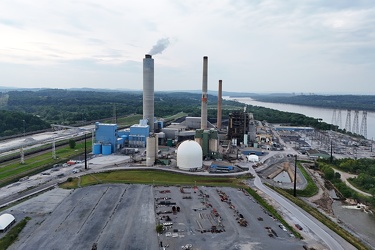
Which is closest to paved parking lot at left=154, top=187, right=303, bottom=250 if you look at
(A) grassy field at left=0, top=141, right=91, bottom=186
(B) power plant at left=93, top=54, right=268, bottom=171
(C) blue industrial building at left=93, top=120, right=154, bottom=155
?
(B) power plant at left=93, top=54, right=268, bottom=171

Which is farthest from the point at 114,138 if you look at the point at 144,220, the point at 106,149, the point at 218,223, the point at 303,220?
the point at 303,220

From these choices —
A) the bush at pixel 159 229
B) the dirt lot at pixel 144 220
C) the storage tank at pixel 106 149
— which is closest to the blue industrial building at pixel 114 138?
the storage tank at pixel 106 149

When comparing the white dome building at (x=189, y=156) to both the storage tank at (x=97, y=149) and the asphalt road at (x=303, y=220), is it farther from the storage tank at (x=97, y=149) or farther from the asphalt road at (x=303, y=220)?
the storage tank at (x=97, y=149)

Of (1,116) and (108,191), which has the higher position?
(1,116)

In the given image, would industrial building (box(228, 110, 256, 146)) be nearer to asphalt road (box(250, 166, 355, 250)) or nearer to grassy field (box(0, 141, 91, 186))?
asphalt road (box(250, 166, 355, 250))

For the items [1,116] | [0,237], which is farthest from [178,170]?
[1,116]

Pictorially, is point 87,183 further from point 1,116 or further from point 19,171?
point 1,116

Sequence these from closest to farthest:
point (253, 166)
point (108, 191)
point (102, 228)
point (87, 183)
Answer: point (102, 228)
point (108, 191)
point (87, 183)
point (253, 166)
